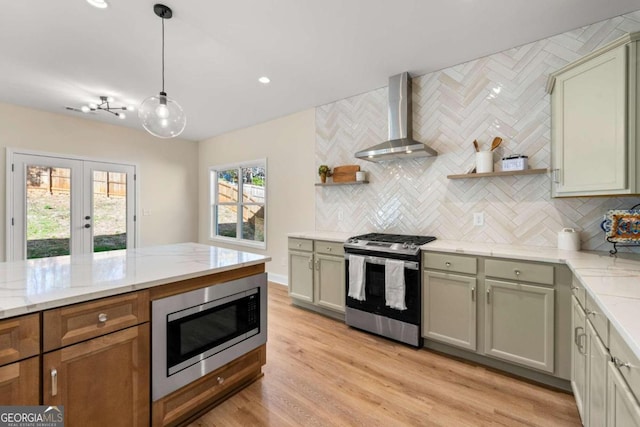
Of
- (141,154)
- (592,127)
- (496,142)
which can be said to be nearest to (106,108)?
(141,154)

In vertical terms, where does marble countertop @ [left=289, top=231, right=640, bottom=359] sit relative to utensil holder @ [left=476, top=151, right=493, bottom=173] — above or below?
below

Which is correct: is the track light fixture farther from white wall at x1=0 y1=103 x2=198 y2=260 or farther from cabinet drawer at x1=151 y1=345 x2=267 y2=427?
cabinet drawer at x1=151 y1=345 x2=267 y2=427

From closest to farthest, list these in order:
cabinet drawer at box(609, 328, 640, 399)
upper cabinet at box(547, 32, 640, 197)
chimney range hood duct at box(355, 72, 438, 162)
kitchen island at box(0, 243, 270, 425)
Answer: cabinet drawer at box(609, 328, 640, 399)
kitchen island at box(0, 243, 270, 425)
upper cabinet at box(547, 32, 640, 197)
chimney range hood duct at box(355, 72, 438, 162)

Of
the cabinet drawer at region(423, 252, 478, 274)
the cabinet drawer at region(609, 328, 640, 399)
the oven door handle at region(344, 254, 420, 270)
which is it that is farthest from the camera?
the oven door handle at region(344, 254, 420, 270)

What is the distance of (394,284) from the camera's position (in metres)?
2.65

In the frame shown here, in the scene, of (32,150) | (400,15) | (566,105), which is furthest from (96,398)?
(32,150)

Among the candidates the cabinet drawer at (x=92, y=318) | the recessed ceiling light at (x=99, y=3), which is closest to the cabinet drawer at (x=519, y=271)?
the cabinet drawer at (x=92, y=318)

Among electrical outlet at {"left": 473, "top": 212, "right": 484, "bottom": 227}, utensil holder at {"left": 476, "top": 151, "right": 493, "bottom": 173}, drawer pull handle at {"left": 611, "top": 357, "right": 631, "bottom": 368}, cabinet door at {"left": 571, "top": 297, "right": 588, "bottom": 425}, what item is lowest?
cabinet door at {"left": 571, "top": 297, "right": 588, "bottom": 425}

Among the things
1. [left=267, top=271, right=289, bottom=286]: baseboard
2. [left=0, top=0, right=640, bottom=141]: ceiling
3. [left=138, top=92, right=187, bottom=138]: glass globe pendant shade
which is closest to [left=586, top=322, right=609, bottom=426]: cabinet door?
[left=0, top=0, right=640, bottom=141]: ceiling

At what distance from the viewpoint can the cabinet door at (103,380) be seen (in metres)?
1.19

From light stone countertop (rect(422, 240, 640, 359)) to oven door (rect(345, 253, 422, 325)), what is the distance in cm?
27

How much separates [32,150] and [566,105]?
633 cm

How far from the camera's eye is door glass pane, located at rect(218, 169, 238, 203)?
5.57m

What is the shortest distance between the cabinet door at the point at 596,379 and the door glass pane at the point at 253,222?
14.1ft
